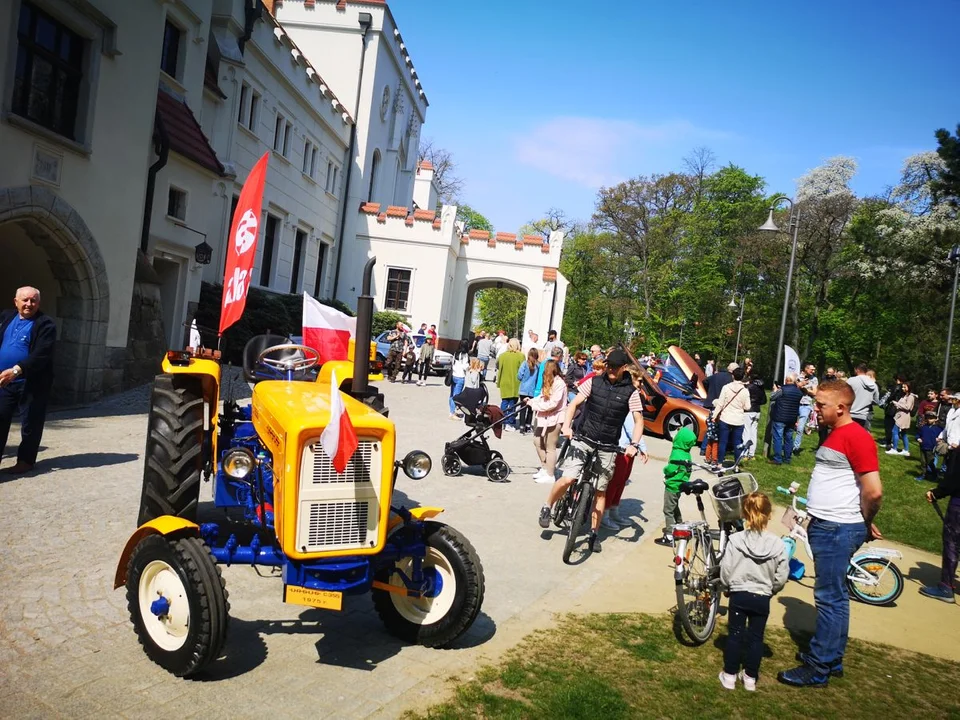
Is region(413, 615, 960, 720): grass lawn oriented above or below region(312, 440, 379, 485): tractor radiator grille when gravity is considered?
below

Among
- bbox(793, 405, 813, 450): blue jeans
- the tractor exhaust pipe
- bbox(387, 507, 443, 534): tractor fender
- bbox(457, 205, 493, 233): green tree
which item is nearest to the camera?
the tractor exhaust pipe

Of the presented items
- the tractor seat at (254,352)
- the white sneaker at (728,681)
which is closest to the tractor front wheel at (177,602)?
the tractor seat at (254,352)

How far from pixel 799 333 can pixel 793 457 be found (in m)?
32.3

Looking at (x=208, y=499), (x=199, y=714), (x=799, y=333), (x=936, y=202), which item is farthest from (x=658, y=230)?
(x=199, y=714)

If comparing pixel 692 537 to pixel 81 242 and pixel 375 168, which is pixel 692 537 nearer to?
pixel 81 242

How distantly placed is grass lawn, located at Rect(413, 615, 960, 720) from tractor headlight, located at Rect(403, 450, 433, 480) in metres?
1.24

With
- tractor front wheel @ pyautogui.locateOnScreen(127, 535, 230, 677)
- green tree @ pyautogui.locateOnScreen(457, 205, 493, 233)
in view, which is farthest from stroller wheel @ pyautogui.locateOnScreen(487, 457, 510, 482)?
green tree @ pyautogui.locateOnScreen(457, 205, 493, 233)

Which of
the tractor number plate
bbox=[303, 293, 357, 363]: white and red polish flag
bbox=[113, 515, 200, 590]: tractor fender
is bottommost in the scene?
the tractor number plate

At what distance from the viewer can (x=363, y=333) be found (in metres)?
4.16

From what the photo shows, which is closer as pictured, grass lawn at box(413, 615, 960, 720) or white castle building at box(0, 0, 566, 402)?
grass lawn at box(413, 615, 960, 720)

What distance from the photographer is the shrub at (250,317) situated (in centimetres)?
1927

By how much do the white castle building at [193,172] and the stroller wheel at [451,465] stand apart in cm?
612

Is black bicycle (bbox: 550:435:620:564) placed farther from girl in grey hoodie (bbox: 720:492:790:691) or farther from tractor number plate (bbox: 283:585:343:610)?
tractor number plate (bbox: 283:585:343:610)

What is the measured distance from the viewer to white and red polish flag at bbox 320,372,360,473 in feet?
12.3
